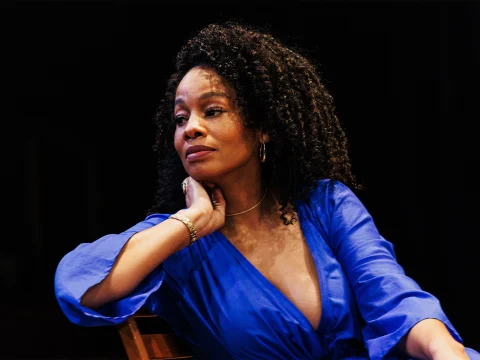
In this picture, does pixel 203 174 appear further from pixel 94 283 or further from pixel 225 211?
pixel 94 283

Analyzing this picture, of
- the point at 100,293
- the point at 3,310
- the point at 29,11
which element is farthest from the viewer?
the point at 3,310

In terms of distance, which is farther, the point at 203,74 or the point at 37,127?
the point at 37,127

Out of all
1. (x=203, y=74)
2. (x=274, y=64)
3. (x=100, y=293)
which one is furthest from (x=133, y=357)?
(x=274, y=64)

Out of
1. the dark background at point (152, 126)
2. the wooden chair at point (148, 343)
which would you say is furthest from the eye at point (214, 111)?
the dark background at point (152, 126)

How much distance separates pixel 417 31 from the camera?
9.61ft

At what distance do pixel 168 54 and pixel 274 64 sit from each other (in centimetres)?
146

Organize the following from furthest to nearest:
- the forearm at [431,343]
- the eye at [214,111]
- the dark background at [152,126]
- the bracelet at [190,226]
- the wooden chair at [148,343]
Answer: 1. the dark background at [152,126]
2. the eye at [214,111]
3. the bracelet at [190,226]
4. the wooden chair at [148,343]
5. the forearm at [431,343]

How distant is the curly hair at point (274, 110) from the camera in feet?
5.23

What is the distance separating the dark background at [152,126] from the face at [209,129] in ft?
4.55

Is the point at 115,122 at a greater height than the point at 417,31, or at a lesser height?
lesser

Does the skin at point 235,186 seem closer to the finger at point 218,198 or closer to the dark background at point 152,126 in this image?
the finger at point 218,198

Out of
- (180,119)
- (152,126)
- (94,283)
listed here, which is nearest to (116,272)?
(94,283)

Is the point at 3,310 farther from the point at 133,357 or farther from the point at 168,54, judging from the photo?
the point at 133,357

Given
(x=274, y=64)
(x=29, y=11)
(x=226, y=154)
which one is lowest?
(x=226, y=154)
